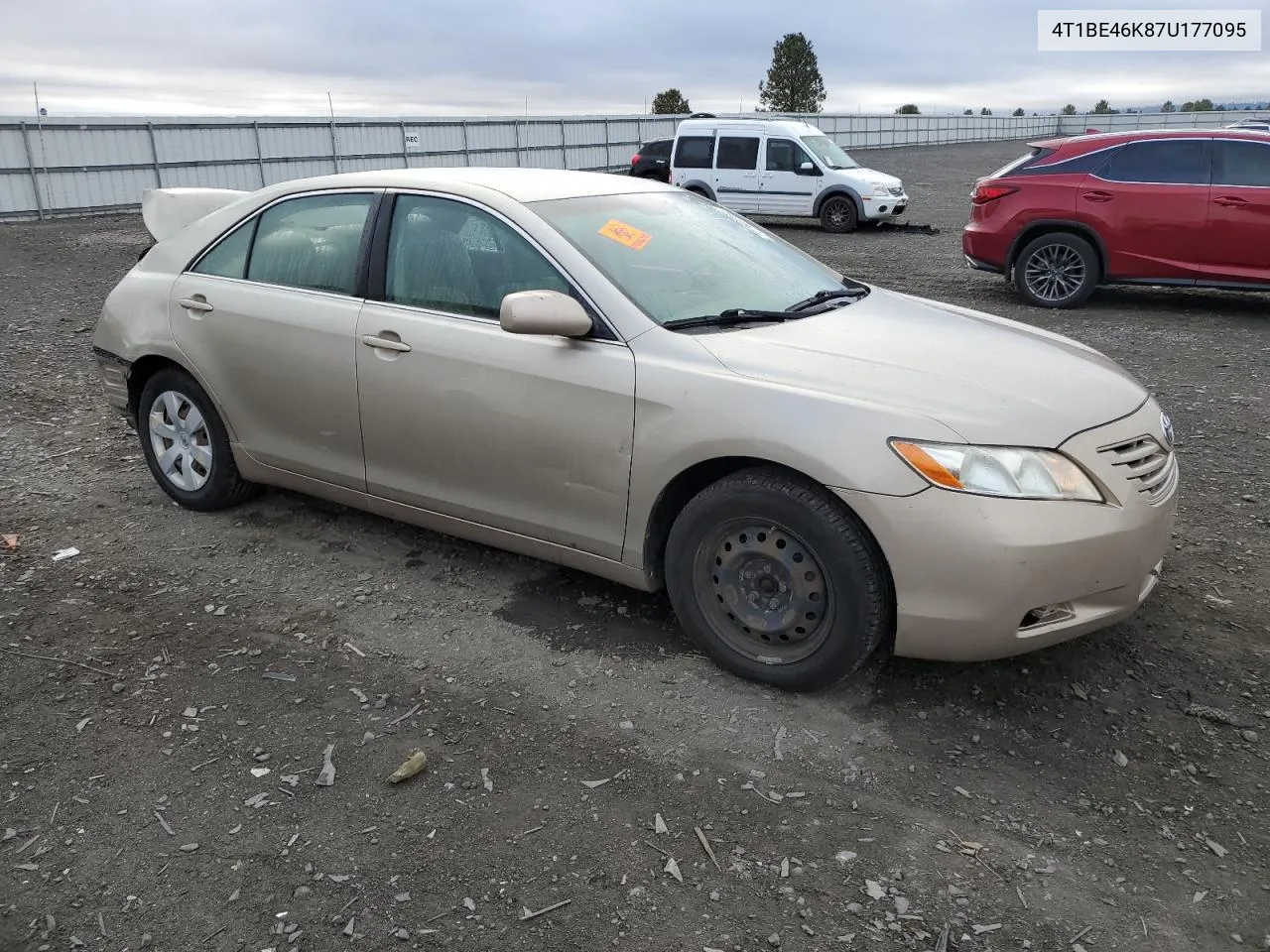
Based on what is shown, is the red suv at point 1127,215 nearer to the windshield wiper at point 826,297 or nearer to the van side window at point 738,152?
the windshield wiper at point 826,297

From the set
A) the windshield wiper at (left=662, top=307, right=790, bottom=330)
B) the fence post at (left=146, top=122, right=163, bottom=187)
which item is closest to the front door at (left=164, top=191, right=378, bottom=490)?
the windshield wiper at (left=662, top=307, right=790, bottom=330)

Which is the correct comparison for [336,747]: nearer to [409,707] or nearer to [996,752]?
[409,707]

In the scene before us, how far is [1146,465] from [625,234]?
6.56ft

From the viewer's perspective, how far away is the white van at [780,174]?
705 inches

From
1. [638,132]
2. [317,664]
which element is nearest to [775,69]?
[638,132]

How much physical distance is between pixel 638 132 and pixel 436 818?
31.8m

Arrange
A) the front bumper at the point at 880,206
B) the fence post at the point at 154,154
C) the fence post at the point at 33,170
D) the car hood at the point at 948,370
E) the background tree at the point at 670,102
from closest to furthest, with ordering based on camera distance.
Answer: the car hood at the point at 948,370, the front bumper at the point at 880,206, the fence post at the point at 33,170, the fence post at the point at 154,154, the background tree at the point at 670,102

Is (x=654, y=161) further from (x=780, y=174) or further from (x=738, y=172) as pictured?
(x=780, y=174)

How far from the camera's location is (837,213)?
59.3 ft

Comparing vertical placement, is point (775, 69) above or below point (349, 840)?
above

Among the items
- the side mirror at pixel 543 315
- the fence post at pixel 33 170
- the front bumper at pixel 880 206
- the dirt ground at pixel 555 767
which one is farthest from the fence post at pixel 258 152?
the side mirror at pixel 543 315

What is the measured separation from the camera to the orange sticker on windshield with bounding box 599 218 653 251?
392 cm

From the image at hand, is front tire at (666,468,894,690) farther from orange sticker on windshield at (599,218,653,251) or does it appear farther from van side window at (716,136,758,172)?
van side window at (716,136,758,172)

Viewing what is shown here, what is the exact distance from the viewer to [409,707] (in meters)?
3.41
